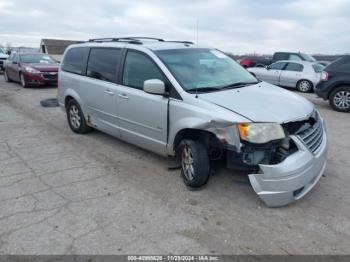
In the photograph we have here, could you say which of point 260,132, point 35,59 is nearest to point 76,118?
point 260,132

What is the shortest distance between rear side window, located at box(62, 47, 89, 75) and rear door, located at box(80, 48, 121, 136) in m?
0.23

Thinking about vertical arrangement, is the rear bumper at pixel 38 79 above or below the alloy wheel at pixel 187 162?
above

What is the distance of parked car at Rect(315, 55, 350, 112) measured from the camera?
9.09 meters

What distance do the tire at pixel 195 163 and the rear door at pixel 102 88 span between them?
160 cm

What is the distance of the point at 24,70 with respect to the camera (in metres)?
13.4

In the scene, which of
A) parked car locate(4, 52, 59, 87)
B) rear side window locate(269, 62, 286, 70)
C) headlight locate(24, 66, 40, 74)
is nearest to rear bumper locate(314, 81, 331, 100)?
rear side window locate(269, 62, 286, 70)

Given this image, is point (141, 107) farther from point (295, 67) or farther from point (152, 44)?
point (295, 67)

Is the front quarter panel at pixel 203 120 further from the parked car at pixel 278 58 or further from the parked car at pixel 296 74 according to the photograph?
the parked car at pixel 278 58

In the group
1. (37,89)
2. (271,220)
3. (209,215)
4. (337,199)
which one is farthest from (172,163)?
(37,89)

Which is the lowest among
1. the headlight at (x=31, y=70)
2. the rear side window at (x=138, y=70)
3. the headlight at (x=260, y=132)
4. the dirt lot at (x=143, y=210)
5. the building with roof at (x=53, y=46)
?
the dirt lot at (x=143, y=210)

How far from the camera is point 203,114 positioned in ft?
12.6

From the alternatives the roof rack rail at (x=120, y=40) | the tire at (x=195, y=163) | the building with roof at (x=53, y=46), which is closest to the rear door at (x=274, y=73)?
the roof rack rail at (x=120, y=40)

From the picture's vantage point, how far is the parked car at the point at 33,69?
1315 centimetres

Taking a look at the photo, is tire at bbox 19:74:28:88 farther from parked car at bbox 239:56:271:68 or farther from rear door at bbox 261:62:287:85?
parked car at bbox 239:56:271:68
